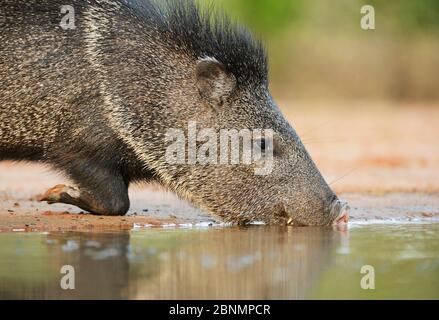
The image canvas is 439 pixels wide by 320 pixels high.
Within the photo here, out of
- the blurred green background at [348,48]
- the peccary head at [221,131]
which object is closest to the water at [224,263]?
the peccary head at [221,131]

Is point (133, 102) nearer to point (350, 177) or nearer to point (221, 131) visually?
point (221, 131)

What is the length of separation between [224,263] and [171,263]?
33cm

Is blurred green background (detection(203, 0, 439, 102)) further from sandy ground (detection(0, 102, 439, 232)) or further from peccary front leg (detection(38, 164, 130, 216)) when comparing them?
peccary front leg (detection(38, 164, 130, 216))

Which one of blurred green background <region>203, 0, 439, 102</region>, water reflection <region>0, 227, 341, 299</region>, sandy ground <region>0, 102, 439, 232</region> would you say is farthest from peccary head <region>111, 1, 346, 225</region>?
blurred green background <region>203, 0, 439, 102</region>

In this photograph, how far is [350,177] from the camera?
38.3 feet

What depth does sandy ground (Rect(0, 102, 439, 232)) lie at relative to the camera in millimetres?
8250

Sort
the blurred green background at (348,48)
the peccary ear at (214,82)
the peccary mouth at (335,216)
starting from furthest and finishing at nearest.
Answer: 1. the blurred green background at (348,48)
2. the peccary ear at (214,82)
3. the peccary mouth at (335,216)

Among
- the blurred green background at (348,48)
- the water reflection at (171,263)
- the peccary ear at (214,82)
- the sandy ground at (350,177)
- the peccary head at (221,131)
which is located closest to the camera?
the water reflection at (171,263)

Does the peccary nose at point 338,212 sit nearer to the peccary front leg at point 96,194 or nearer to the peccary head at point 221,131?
the peccary head at point 221,131

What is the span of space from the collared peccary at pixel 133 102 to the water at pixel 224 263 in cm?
40

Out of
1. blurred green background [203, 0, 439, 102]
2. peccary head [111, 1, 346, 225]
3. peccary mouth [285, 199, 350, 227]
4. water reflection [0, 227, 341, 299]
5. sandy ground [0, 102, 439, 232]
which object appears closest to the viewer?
water reflection [0, 227, 341, 299]

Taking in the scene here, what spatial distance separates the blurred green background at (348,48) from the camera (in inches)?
792

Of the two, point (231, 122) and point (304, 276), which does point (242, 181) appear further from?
point (304, 276)

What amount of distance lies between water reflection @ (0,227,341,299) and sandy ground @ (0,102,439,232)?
0.82 metres
